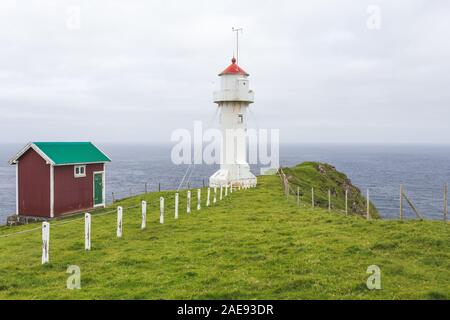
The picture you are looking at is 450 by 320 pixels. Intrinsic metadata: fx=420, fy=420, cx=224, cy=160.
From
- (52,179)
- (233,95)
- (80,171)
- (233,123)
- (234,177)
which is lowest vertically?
(234,177)

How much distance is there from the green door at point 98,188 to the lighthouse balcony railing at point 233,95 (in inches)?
471

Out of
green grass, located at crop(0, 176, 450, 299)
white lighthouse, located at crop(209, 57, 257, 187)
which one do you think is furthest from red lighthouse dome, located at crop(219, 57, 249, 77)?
green grass, located at crop(0, 176, 450, 299)

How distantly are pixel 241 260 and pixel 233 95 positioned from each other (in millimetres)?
24756

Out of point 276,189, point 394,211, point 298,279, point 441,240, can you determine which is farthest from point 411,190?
point 298,279

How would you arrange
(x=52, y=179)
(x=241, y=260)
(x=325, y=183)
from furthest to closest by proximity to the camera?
(x=325, y=183) < (x=52, y=179) < (x=241, y=260)

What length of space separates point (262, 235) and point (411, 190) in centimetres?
6658

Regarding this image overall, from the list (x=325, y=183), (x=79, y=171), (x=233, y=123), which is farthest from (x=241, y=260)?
(x=325, y=183)

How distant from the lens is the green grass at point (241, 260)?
10.5m

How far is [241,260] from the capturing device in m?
13.3

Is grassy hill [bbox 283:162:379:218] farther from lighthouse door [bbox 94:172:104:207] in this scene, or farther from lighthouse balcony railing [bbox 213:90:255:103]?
lighthouse door [bbox 94:172:104:207]

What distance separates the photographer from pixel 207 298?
32.8 ft

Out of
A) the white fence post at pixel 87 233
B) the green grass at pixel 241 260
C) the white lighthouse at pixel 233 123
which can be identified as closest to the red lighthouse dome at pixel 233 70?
the white lighthouse at pixel 233 123

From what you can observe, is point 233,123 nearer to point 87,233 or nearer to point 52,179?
point 52,179

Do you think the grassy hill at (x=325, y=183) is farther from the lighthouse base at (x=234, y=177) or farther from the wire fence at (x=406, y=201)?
the lighthouse base at (x=234, y=177)
